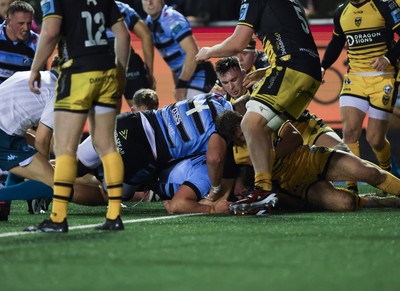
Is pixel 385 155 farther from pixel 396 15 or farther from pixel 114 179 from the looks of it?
pixel 114 179

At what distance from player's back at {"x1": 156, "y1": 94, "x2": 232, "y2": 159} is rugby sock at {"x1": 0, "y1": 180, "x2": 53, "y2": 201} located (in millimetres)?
1024

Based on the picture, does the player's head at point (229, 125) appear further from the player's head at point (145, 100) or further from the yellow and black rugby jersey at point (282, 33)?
the player's head at point (145, 100)

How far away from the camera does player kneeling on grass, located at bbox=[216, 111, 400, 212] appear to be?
23.2ft

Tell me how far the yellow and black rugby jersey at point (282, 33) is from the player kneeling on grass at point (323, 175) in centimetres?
67

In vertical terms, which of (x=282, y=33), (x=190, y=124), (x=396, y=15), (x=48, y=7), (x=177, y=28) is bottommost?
(x=190, y=124)

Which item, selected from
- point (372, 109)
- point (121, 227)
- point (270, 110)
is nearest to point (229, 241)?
point (121, 227)

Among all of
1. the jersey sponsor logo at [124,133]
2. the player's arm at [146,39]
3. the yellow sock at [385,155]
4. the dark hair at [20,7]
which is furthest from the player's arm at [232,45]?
the player's arm at [146,39]

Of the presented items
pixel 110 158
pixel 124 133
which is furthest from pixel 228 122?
pixel 110 158

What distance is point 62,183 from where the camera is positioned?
5320mm

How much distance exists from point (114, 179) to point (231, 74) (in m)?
2.45

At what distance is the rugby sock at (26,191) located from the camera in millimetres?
7055

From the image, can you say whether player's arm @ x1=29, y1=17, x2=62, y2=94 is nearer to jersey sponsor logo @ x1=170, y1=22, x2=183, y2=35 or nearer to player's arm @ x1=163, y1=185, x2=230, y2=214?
player's arm @ x1=163, y1=185, x2=230, y2=214

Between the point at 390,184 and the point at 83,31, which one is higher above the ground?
the point at 83,31

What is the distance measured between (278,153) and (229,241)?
7.38 ft
